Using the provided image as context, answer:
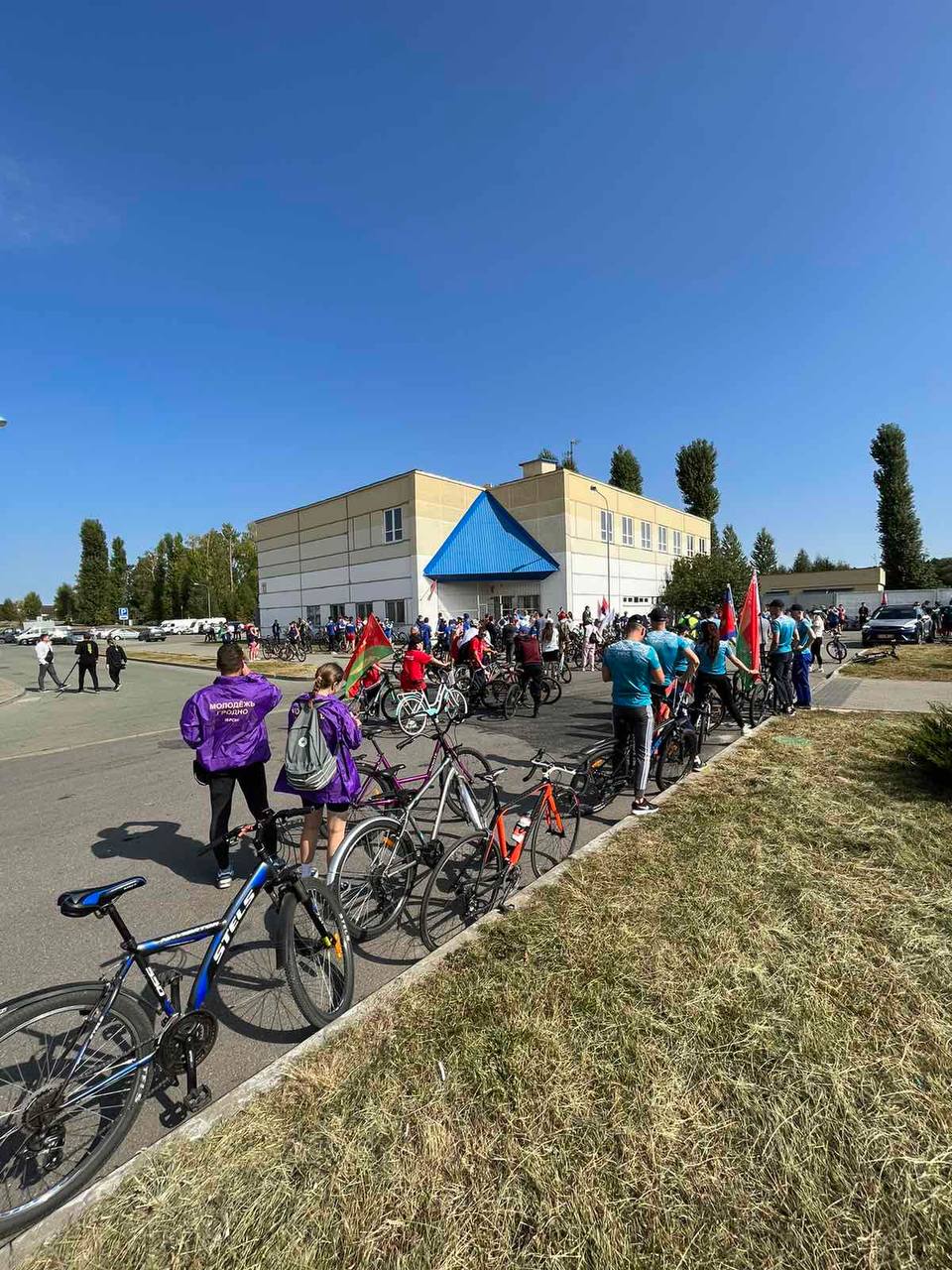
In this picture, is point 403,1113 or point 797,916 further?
point 797,916

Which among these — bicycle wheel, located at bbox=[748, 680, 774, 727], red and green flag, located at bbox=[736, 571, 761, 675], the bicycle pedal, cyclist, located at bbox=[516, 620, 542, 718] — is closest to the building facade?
cyclist, located at bbox=[516, 620, 542, 718]

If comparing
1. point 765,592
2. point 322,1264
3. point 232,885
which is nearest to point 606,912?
point 322,1264

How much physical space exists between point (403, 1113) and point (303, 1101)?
41 cm

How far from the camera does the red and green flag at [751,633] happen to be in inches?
358

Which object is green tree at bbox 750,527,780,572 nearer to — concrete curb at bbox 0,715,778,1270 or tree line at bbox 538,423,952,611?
tree line at bbox 538,423,952,611

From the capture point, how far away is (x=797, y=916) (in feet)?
11.5

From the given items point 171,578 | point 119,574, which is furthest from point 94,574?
point 171,578

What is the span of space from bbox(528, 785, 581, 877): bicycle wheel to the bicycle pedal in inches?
97.8

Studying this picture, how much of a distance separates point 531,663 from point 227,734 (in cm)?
743

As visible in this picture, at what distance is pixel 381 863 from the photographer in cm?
372

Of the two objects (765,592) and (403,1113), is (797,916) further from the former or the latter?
(765,592)

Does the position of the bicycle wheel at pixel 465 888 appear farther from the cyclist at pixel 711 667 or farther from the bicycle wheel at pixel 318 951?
the cyclist at pixel 711 667

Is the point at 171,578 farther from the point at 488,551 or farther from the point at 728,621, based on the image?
the point at 728,621

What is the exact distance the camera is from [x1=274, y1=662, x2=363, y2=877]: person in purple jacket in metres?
3.76
